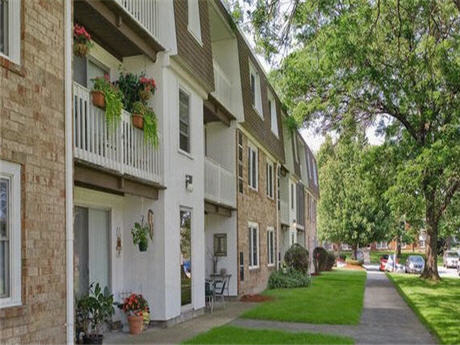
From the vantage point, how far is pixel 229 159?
18594 mm

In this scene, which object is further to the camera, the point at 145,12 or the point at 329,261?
the point at 329,261

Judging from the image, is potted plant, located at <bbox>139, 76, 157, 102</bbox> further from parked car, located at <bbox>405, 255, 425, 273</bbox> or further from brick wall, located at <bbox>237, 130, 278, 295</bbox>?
parked car, located at <bbox>405, 255, 425, 273</bbox>

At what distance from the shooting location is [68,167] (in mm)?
7992

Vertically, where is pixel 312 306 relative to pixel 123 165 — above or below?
below

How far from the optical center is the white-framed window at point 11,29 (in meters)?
7.09

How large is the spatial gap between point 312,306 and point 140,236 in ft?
21.8

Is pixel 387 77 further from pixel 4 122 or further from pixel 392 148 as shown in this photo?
pixel 4 122

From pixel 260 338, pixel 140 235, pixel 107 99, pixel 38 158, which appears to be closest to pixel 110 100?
pixel 107 99

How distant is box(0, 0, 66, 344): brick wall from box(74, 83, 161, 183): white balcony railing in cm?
106

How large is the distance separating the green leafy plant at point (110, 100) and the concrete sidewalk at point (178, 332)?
3901mm

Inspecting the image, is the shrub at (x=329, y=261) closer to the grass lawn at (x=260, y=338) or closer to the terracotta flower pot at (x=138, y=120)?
the grass lawn at (x=260, y=338)

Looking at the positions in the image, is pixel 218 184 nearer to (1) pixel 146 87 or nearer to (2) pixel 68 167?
(1) pixel 146 87

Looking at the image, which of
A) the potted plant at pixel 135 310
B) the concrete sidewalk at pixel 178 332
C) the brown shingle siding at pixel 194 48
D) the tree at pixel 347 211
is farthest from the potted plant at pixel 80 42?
the tree at pixel 347 211

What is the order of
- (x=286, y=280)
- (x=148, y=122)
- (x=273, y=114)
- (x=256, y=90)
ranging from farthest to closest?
(x=273, y=114), (x=286, y=280), (x=256, y=90), (x=148, y=122)
